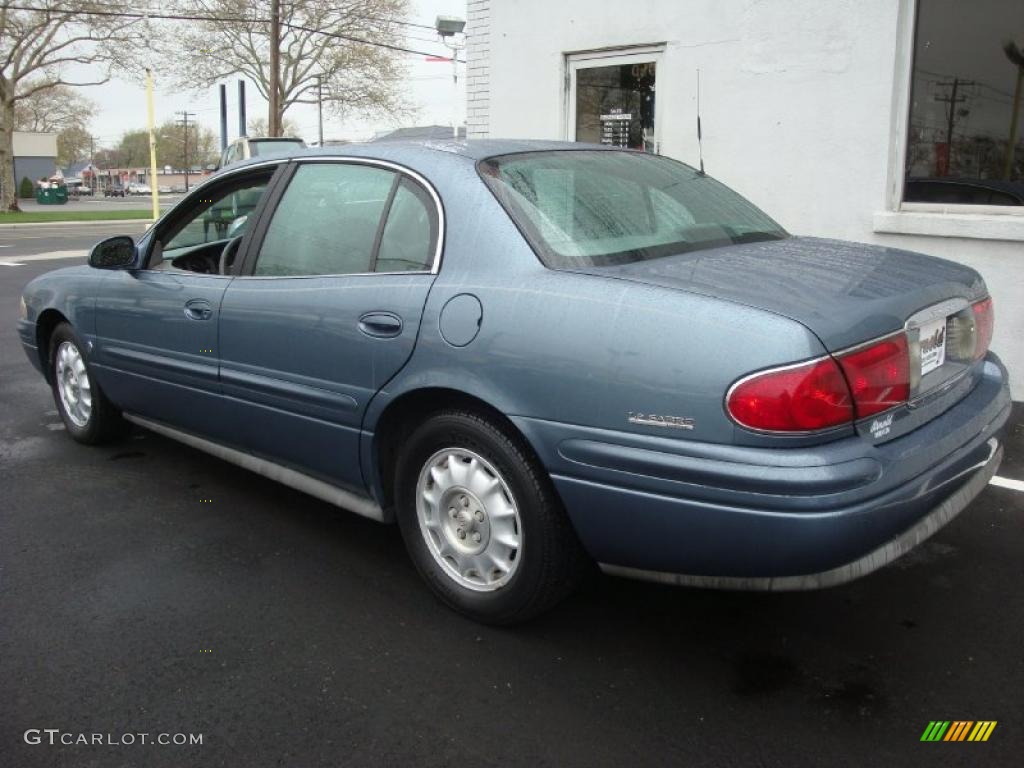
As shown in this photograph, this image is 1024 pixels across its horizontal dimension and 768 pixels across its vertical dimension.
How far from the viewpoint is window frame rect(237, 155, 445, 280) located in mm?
3119

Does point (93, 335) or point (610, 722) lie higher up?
point (93, 335)

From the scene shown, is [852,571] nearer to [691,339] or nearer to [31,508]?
[691,339]

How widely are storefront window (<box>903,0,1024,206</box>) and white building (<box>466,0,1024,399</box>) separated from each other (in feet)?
0.04

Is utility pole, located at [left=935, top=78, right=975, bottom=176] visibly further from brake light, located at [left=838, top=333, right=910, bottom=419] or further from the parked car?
brake light, located at [left=838, top=333, right=910, bottom=419]

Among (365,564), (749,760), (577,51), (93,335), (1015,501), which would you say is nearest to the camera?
(749,760)

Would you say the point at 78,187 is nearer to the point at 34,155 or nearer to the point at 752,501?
the point at 34,155

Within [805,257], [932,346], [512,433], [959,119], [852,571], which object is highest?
[959,119]

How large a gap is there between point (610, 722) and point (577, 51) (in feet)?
22.1

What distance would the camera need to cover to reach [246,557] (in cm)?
364

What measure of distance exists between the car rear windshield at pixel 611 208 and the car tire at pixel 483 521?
24.0 inches

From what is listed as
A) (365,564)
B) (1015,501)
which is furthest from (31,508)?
(1015,501)

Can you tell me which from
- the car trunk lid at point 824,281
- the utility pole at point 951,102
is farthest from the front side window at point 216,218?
the utility pole at point 951,102

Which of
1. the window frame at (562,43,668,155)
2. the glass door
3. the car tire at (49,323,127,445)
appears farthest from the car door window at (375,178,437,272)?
the glass door
